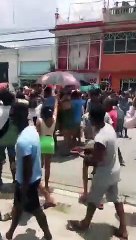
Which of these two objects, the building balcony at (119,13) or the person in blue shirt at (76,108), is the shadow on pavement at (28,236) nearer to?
the person in blue shirt at (76,108)

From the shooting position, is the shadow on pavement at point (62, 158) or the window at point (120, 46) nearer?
the shadow on pavement at point (62, 158)

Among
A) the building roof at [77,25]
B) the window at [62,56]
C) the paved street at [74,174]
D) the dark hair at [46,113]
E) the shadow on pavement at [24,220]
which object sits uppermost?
the building roof at [77,25]

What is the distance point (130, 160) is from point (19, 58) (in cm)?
2733

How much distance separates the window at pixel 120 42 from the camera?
27447 millimetres

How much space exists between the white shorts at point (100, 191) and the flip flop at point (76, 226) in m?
0.41

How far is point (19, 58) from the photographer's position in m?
34.7

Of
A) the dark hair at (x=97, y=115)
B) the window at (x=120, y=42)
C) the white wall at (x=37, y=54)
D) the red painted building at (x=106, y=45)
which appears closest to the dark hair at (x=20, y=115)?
the dark hair at (x=97, y=115)

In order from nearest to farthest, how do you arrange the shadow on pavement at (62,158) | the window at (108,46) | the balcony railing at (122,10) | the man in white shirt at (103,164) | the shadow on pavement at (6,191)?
the man in white shirt at (103,164)
the shadow on pavement at (6,191)
the shadow on pavement at (62,158)
the balcony railing at (122,10)
the window at (108,46)

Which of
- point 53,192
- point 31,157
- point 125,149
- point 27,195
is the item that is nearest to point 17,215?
point 27,195

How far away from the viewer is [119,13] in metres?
28.2

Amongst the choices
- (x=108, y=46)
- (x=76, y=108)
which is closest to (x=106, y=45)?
(x=108, y=46)

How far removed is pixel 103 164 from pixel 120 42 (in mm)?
24509

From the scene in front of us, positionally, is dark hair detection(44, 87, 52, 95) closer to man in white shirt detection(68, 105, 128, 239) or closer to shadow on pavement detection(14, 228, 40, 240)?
man in white shirt detection(68, 105, 128, 239)

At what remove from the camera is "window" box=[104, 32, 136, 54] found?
90.0ft
